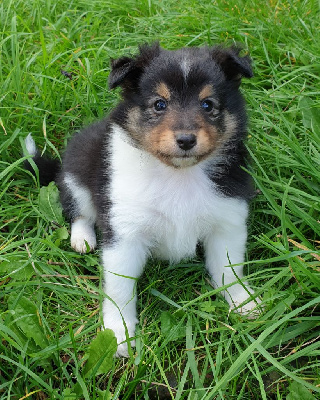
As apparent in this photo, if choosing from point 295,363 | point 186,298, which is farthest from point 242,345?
point 186,298

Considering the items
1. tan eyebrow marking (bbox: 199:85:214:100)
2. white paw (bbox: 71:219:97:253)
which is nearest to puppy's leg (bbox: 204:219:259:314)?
tan eyebrow marking (bbox: 199:85:214:100)

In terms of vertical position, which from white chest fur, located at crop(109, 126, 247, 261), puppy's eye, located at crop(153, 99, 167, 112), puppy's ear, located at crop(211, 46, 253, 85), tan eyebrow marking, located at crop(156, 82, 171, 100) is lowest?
white chest fur, located at crop(109, 126, 247, 261)

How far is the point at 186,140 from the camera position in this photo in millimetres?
2902

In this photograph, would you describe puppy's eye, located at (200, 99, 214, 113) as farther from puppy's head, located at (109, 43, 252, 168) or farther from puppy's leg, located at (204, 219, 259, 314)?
puppy's leg, located at (204, 219, 259, 314)

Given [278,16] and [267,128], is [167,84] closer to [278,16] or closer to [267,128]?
[267,128]

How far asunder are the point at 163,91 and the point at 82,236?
4.80 feet

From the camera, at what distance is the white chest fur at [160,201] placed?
324cm

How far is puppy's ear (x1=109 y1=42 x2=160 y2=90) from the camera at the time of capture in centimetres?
312

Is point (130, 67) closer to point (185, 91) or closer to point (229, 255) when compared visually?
point (185, 91)

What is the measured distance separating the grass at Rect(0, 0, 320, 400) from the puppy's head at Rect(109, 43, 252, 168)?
0.47 m

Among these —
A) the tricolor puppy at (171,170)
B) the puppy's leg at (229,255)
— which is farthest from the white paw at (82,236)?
the puppy's leg at (229,255)

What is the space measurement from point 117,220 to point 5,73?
242 cm

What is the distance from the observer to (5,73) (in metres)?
4.98

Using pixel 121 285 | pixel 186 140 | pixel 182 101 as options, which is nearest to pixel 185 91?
pixel 182 101
